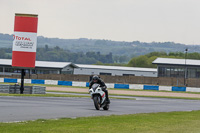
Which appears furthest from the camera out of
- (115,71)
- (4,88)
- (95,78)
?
(115,71)

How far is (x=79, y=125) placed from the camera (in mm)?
13453

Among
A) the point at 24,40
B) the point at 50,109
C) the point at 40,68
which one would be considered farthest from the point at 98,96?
the point at 40,68

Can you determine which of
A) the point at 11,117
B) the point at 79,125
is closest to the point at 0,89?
the point at 11,117

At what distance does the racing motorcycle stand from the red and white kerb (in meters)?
14.3

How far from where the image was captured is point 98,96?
70.9 ft

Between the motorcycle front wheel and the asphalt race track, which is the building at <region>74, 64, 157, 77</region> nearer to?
the asphalt race track

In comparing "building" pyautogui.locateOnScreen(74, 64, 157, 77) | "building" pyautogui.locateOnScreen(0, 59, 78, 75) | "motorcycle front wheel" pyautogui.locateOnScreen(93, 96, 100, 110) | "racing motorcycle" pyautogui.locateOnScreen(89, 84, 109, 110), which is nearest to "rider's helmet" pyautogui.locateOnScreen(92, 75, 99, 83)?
"racing motorcycle" pyautogui.locateOnScreen(89, 84, 109, 110)

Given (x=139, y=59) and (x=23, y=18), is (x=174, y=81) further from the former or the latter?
(x=139, y=59)

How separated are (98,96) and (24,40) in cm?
1490

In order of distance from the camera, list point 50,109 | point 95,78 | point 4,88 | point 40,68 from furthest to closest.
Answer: point 40,68
point 4,88
point 95,78
point 50,109

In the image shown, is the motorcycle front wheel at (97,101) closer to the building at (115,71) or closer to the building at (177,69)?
the building at (177,69)

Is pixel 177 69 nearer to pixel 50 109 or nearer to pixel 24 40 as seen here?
pixel 24 40

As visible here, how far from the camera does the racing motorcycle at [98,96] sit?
21266 mm

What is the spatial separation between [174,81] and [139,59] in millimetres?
102716
